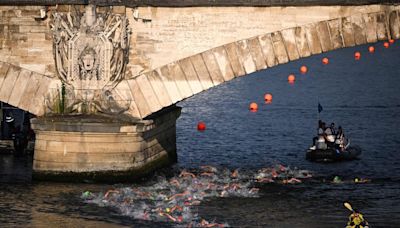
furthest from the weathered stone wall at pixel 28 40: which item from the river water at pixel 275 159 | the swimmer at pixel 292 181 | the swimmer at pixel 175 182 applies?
the swimmer at pixel 292 181

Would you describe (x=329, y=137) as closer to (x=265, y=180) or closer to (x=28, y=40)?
(x=265, y=180)

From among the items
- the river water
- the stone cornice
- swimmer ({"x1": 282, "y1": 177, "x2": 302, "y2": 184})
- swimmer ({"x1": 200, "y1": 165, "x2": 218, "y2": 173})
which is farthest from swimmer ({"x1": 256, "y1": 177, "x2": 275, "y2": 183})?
the stone cornice

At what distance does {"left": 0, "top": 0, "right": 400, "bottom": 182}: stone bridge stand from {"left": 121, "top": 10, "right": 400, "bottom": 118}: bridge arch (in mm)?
35

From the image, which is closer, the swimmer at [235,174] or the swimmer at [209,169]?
the swimmer at [235,174]

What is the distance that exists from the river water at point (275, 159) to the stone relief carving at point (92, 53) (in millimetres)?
3370

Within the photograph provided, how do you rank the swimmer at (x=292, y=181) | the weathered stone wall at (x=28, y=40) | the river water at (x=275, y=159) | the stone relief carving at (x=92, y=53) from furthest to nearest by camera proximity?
1. the swimmer at (x=292, y=181)
2. the weathered stone wall at (x=28, y=40)
3. the stone relief carving at (x=92, y=53)
4. the river water at (x=275, y=159)

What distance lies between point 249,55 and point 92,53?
5740 mm

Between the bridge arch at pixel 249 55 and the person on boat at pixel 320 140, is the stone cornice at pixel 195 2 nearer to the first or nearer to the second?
the bridge arch at pixel 249 55

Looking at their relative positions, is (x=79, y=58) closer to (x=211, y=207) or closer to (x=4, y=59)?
(x=4, y=59)

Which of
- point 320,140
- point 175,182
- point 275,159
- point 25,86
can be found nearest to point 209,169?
point 175,182

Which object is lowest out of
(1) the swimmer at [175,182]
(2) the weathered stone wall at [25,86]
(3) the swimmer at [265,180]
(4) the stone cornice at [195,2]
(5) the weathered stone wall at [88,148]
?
(1) the swimmer at [175,182]

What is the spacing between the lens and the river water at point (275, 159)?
1711 inches

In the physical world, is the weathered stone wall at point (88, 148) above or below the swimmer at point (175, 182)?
above

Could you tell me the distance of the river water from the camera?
4347cm
